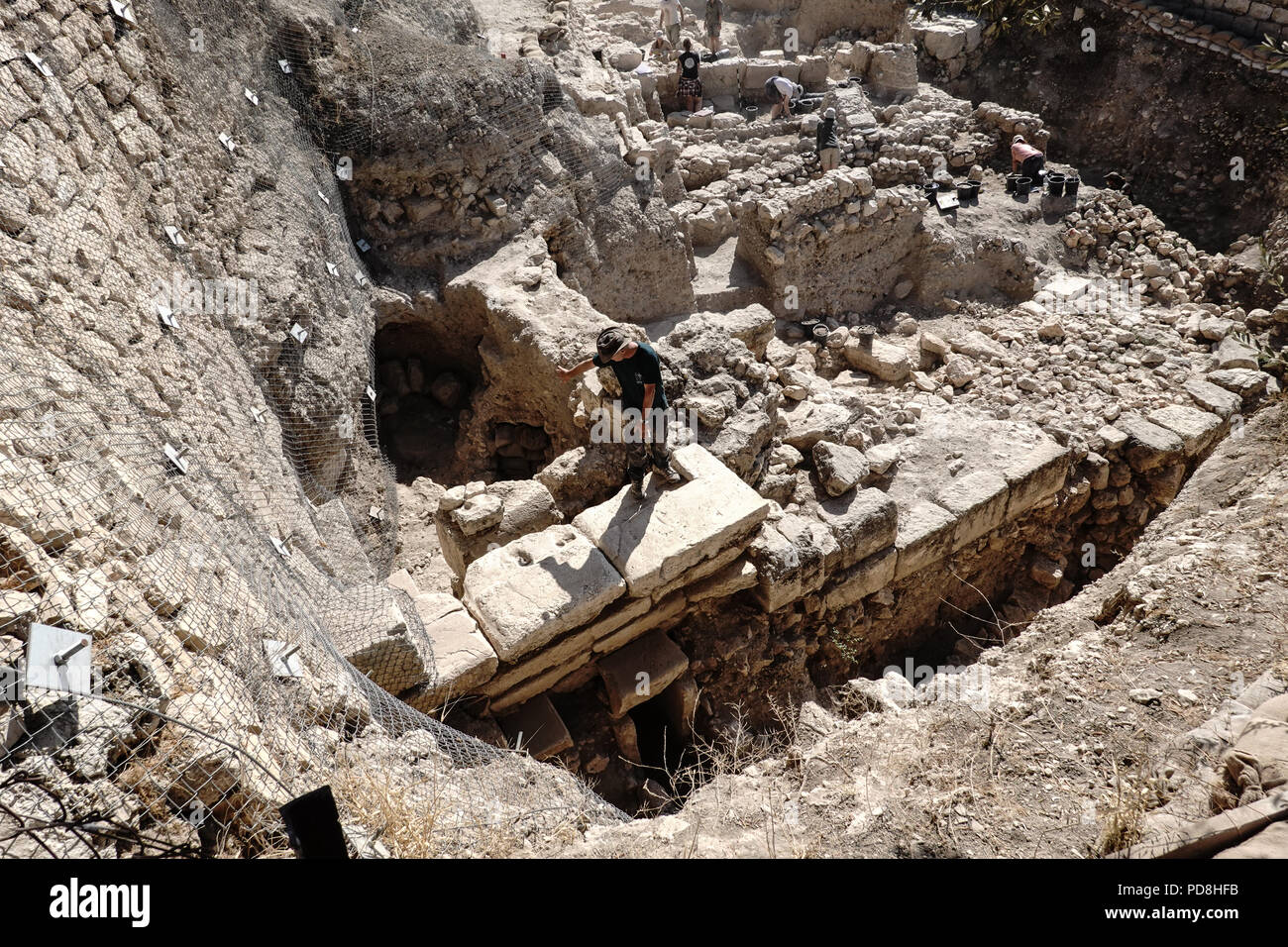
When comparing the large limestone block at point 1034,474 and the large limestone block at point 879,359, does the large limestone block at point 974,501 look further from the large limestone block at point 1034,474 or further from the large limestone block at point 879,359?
the large limestone block at point 879,359

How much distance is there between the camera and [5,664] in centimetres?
242

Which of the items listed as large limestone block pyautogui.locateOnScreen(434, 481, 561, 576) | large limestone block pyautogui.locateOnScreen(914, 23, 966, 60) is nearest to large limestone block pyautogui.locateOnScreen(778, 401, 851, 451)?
large limestone block pyautogui.locateOnScreen(434, 481, 561, 576)

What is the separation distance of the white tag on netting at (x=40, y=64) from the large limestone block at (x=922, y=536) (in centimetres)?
→ 582

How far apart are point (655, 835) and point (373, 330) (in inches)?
189

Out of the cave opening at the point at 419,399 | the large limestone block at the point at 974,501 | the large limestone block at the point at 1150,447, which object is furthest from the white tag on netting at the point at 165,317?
the large limestone block at the point at 1150,447

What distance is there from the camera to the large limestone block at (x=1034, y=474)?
6281 millimetres

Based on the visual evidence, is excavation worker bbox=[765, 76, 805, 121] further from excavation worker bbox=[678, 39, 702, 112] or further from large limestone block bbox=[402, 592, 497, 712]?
large limestone block bbox=[402, 592, 497, 712]

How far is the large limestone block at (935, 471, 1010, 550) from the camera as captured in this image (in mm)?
6059

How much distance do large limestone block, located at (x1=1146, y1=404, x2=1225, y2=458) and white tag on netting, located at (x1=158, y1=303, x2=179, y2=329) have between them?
7.49 metres

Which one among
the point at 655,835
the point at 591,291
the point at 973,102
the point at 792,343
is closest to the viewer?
the point at 655,835

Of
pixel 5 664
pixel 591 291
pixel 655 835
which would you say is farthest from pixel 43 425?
pixel 591 291
